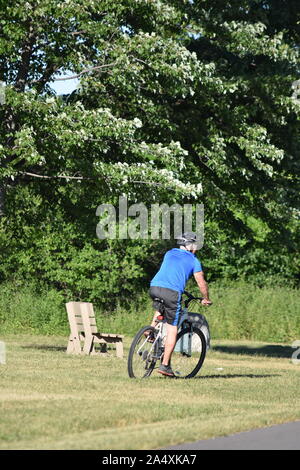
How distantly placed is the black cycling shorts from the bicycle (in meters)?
0.12

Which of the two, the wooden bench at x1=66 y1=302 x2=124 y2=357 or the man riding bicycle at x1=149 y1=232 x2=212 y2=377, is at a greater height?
the man riding bicycle at x1=149 y1=232 x2=212 y2=377

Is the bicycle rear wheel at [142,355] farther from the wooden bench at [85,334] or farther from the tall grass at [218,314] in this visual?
the tall grass at [218,314]

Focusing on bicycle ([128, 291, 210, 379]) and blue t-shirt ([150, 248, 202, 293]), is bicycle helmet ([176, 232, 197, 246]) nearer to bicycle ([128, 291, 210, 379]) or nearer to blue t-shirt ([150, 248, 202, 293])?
blue t-shirt ([150, 248, 202, 293])

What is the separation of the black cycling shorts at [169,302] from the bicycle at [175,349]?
12 cm

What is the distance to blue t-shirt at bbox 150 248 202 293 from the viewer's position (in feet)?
40.3

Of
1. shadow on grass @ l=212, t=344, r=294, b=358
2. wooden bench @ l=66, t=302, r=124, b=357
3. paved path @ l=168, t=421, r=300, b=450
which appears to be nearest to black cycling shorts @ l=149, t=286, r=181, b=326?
paved path @ l=168, t=421, r=300, b=450

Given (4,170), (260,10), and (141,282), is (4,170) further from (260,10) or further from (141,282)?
(141,282)

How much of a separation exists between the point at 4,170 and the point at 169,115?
4163 mm

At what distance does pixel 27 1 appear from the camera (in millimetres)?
17172

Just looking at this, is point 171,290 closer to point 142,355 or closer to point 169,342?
point 169,342

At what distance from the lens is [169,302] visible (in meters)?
12.2
